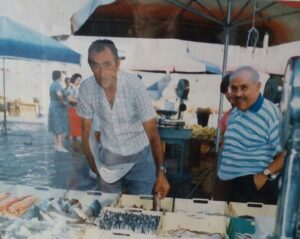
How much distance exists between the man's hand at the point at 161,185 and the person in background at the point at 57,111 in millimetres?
588

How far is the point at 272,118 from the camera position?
6.83ft

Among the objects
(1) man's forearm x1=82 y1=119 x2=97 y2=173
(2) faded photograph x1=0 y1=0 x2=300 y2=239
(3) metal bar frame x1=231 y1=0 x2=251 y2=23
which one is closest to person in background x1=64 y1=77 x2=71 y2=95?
(2) faded photograph x1=0 y1=0 x2=300 y2=239

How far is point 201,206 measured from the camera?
2324 millimetres

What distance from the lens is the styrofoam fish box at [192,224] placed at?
7.52 ft

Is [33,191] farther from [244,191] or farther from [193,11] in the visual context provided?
[193,11]

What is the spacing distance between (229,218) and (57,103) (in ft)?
3.87

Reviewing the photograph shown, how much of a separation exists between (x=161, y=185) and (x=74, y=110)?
2.14 feet

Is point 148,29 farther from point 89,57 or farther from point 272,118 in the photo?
point 272,118

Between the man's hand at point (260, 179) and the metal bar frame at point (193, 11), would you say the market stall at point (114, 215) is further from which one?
the metal bar frame at point (193, 11)

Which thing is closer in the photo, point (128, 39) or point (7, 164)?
point (128, 39)

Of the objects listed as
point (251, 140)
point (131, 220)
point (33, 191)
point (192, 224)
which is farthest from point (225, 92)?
point (33, 191)

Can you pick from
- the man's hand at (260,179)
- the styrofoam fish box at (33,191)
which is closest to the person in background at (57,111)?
the styrofoam fish box at (33,191)

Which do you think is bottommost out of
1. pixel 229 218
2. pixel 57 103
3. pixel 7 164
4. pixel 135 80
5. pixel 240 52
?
pixel 229 218

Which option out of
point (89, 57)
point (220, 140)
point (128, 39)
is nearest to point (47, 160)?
point (89, 57)
